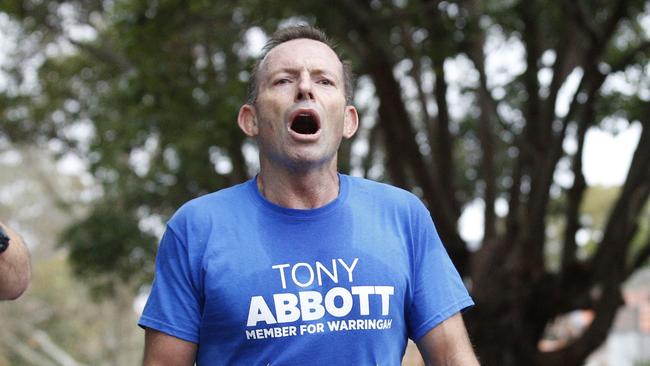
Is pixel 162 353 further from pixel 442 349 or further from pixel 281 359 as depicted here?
pixel 442 349

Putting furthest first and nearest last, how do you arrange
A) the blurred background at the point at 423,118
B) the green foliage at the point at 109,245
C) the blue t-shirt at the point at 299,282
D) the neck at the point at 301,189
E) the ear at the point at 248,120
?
the green foliage at the point at 109,245 < the blurred background at the point at 423,118 < the ear at the point at 248,120 < the neck at the point at 301,189 < the blue t-shirt at the point at 299,282

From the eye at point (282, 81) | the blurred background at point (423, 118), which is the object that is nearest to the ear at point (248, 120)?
the eye at point (282, 81)

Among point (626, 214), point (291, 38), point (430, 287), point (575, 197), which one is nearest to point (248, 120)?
point (291, 38)

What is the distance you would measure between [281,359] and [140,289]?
51.2 ft

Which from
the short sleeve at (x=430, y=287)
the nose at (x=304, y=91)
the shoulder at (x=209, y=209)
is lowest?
the short sleeve at (x=430, y=287)

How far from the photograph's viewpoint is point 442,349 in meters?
3.03

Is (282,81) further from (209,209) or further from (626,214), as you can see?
(626,214)

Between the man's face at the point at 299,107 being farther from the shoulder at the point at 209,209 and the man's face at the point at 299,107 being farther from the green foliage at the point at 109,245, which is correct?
the green foliage at the point at 109,245

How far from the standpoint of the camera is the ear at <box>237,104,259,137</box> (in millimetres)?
3234

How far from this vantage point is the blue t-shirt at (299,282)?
2863 mm

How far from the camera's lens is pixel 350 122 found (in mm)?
3326

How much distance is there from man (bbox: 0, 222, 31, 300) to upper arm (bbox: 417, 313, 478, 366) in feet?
3.63

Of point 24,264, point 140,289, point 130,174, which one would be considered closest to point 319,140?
point 24,264

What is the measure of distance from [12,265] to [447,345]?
3.95 ft
